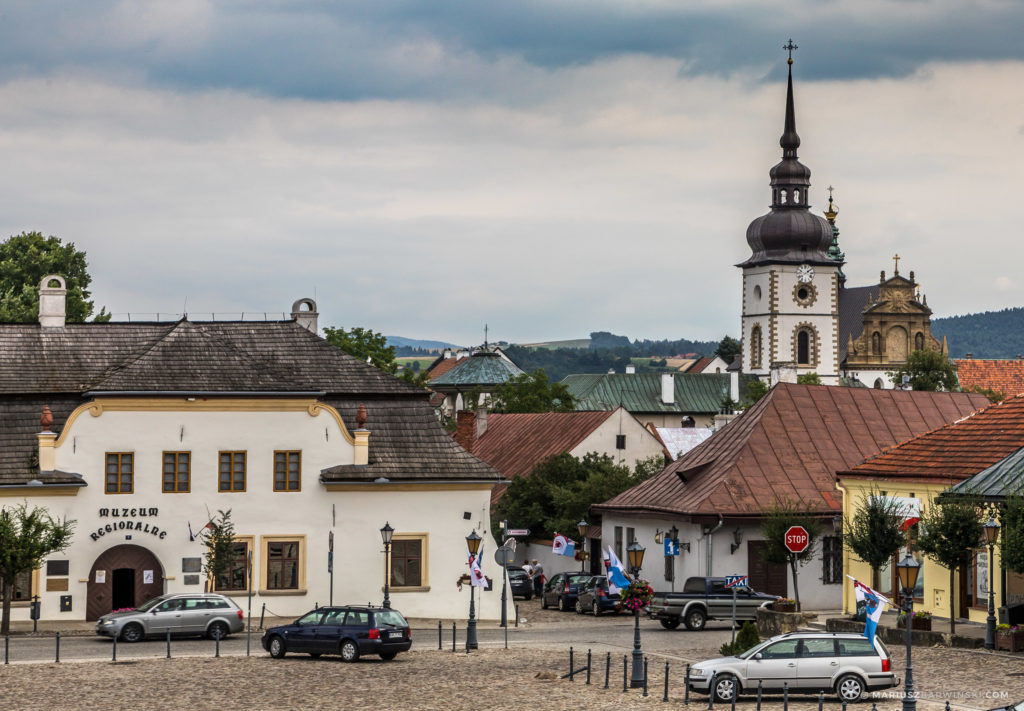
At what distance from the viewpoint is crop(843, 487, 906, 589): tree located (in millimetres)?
44906

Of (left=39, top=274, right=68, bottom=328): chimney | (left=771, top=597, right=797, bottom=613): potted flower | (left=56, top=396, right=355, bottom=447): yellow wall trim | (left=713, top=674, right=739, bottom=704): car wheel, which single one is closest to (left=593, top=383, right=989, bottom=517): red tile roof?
(left=771, top=597, right=797, bottom=613): potted flower

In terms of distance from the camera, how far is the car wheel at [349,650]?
1553 inches

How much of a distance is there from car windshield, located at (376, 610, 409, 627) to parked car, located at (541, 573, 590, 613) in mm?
19986

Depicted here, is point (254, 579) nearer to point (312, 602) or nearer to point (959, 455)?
point (312, 602)

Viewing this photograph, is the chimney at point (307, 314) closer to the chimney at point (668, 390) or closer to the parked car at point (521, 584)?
the parked car at point (521, 584)

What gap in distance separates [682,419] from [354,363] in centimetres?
11485

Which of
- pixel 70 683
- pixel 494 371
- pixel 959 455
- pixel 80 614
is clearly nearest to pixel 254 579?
pixel 80 614

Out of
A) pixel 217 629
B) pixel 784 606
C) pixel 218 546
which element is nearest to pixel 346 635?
pixel 217 629

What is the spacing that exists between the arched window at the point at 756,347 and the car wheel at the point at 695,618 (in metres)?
129

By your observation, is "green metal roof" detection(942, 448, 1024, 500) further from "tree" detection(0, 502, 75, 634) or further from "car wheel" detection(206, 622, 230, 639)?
"tree" detection(0, 502, 75, 634)

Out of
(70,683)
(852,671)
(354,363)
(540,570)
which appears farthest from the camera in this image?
(540,570)

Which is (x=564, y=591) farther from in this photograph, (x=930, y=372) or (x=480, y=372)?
(x=480, y=372)

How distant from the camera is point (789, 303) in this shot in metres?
174

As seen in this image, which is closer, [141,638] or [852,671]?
[852,671]
